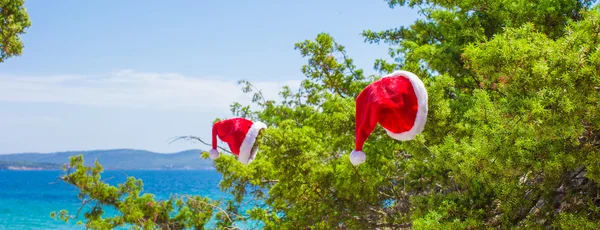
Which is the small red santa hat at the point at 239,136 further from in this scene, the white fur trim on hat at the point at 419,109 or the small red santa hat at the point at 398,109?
the white fur trim on hat at the point at 419,109

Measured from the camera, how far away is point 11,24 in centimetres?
1130

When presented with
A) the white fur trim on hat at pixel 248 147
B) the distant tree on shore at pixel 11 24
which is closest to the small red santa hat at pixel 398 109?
the white fur trim on hat at pixel 248 147

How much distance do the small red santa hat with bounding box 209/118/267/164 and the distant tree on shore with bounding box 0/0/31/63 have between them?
5327 millimetres

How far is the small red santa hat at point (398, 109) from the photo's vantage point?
5.11m

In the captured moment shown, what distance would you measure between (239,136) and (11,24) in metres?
5.72

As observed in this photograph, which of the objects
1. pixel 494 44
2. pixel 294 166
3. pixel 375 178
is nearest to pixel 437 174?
pixel 375 178

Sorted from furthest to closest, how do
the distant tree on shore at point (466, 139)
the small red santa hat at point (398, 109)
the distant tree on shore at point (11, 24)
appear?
1. the distant tree on shore at point (11, 24)
2. the small red santa hat at point (398, 109)
3. the distant tree on shore at point (466, 139)

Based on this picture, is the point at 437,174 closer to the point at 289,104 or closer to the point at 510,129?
the point at 510,129

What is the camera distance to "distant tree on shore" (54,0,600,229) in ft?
14.8

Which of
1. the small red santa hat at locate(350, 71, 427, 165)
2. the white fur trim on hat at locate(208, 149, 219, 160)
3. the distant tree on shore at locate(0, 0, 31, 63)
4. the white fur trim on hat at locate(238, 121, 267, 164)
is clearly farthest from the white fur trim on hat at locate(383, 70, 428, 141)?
the distant tree on shore at locate(0, 0, 31, 63)

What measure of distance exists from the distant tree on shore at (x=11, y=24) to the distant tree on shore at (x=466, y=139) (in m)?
3.93

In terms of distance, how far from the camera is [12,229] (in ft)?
119

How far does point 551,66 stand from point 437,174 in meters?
3.61

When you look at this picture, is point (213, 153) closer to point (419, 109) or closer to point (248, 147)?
point (248, 147)
